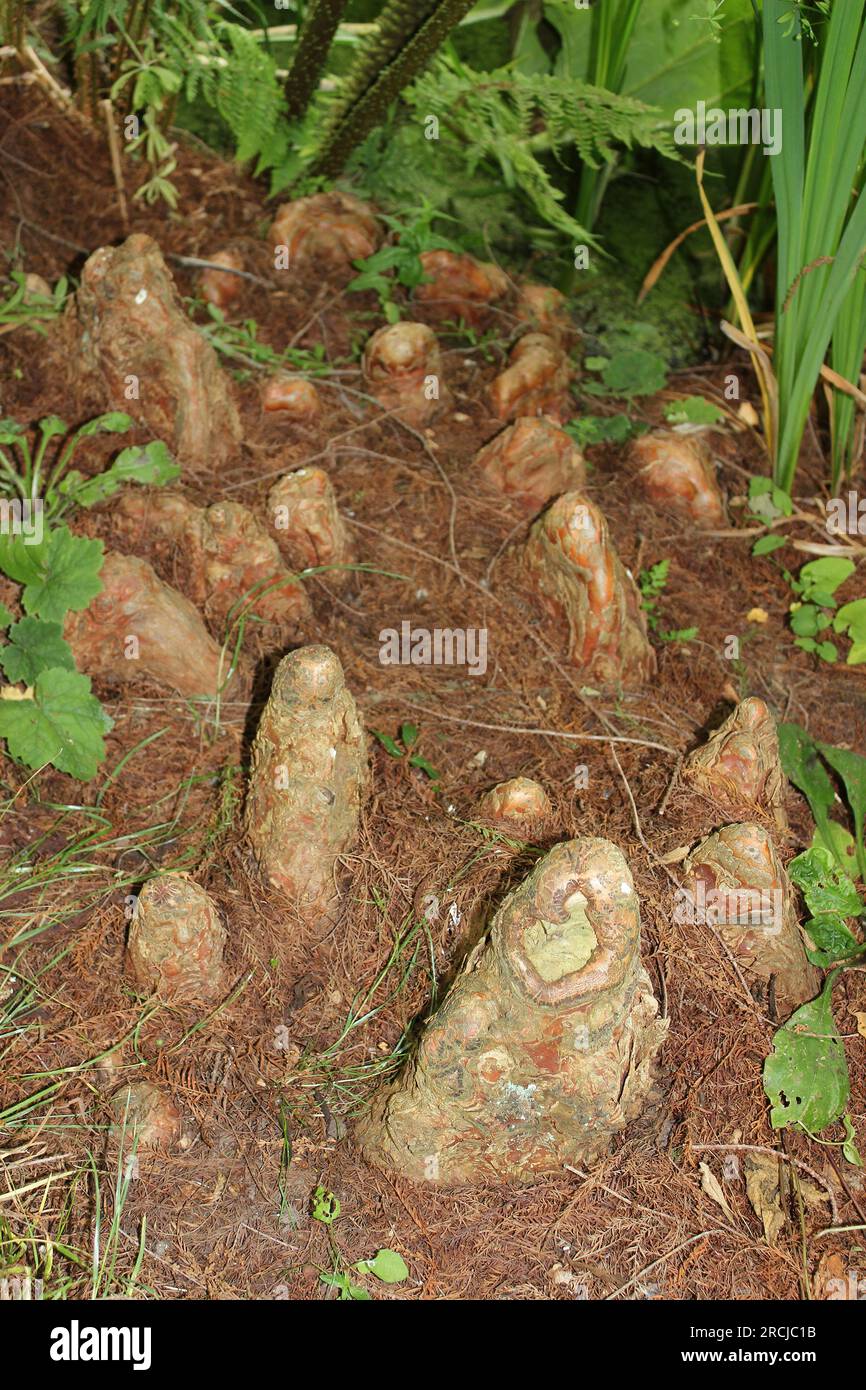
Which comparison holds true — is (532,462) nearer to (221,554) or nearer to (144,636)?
(221,554)

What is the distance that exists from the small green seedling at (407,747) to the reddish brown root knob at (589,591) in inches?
19.2

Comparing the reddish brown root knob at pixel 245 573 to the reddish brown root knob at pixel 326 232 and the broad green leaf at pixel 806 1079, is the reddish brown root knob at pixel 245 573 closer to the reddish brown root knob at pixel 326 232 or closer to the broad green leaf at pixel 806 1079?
the reddish brown root knob at pixel 326 232

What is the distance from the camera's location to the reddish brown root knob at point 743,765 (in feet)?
7.88

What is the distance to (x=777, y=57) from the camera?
2.69m

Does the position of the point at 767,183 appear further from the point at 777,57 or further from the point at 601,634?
the point at 601,634

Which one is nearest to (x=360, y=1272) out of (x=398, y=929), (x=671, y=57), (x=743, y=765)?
(x=398, y=929)

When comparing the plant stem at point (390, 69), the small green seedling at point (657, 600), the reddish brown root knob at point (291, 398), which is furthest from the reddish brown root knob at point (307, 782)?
the plant stem at point (390, 69)

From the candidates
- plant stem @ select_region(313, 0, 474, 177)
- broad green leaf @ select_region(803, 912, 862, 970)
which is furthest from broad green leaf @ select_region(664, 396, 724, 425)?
broad green leaf @ select_region(803, 912, 862, 970)

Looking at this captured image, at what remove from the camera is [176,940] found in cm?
217

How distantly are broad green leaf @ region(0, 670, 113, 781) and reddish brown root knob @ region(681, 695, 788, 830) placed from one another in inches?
48.5

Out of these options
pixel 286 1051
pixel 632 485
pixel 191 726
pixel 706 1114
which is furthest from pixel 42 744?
pixel 632 485

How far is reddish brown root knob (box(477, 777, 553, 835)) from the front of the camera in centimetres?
242

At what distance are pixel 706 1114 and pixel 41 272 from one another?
2.83 metres

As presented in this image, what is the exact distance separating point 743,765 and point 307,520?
117 centimetres
